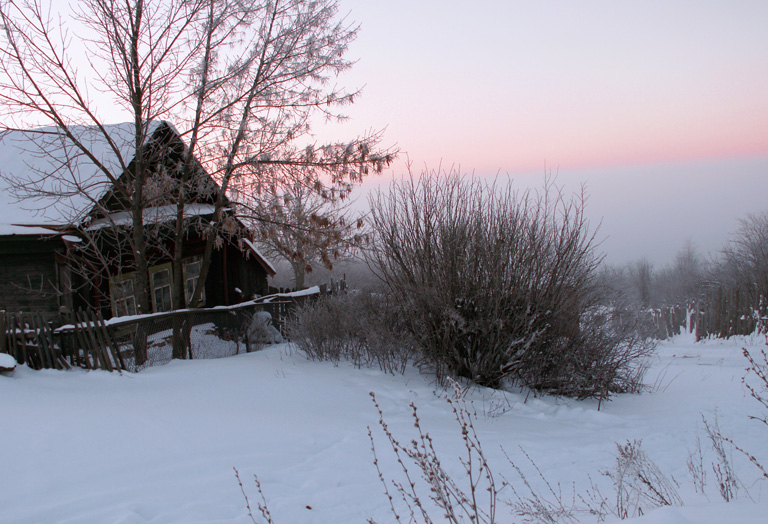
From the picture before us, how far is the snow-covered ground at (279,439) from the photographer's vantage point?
3.86 metres

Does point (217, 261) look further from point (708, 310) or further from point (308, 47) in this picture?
point (708, 310)

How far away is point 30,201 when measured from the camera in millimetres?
10305

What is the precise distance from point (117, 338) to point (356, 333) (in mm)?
3557

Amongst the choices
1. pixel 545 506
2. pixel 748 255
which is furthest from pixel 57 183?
pixel 748 255

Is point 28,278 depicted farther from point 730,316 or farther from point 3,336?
point 730,316

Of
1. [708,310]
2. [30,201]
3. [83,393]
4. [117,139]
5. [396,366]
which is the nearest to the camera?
[83,393]

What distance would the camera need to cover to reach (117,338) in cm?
759

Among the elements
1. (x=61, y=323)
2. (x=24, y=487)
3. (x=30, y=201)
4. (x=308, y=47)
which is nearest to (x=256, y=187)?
(x=308, y=47)

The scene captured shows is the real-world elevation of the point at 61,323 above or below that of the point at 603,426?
above

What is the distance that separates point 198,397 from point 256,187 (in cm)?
→ 437

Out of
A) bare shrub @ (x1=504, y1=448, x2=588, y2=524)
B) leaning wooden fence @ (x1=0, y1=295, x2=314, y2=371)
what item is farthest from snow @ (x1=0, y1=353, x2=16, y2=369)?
bare shrub @ (x1=504, y1=448, x2=588, y2=524)

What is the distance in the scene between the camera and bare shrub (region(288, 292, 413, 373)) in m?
8.28

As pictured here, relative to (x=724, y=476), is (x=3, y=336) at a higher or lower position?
higher

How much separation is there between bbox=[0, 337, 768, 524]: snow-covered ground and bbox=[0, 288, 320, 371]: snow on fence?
1.22 feet
